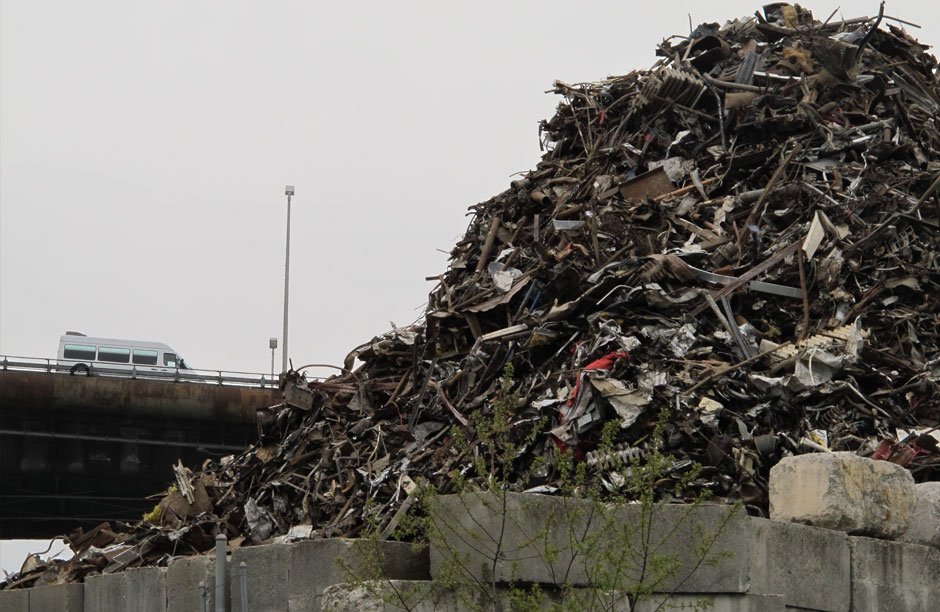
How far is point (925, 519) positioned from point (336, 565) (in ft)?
11.8

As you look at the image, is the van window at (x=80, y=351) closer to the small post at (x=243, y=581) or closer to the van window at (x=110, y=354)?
the van window at (x=110, y=354)

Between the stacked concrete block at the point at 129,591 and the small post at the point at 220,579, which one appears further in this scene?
the stacked concrete block at the point at 129,591

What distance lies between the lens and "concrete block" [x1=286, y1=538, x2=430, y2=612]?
Answer: 229 inches

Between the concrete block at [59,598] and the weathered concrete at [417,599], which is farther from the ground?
the weathered concrete at [417,599]

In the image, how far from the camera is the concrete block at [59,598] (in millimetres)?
8727

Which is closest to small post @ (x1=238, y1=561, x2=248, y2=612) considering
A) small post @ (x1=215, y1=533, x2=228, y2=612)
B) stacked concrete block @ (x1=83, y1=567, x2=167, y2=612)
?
small post @ (x1=215, y1=533, x2=228, y2=612)

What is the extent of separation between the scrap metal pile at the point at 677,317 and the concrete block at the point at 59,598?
0.85 feet

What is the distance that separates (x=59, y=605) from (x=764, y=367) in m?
5.53

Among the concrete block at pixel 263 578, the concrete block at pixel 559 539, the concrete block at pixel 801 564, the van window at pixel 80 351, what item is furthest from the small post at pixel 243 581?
the van window at pixel 80 351

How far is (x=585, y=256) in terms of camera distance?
8805 mm

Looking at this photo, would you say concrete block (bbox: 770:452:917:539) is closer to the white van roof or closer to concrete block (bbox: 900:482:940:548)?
concrete block (bbox: 900:482:940:548)

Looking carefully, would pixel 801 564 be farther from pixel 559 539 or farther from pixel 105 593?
pixel 105 593

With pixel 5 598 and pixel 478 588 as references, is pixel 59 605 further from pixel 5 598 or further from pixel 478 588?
pixel 478 588

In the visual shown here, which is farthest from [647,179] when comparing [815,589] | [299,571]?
[299,571]
